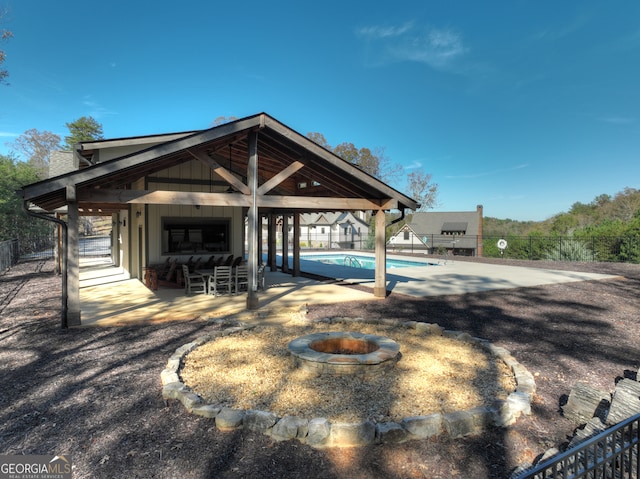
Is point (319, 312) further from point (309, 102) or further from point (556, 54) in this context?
point (309, 102)

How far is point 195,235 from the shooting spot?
11180 mm

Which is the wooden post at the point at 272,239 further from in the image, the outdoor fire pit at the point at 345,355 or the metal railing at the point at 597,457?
the metal railing at the point at 597,457

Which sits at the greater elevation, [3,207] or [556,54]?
[556,54]

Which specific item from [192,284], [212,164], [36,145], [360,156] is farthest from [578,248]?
[36,145]

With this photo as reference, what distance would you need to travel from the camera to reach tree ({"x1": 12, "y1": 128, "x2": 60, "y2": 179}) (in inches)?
2121

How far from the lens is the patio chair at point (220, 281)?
30.0 ft

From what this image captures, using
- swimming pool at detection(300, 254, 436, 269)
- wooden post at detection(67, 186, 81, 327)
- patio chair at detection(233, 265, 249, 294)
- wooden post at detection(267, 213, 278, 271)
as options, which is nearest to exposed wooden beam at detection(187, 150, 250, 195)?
wooden post at detection(67, 186, 81, 327)

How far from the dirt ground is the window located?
146 inches

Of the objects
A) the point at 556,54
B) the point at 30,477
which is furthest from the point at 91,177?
the point at 556,54

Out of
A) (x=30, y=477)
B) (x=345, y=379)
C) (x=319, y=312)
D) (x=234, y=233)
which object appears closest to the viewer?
(x=30, y=477)

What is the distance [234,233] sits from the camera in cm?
1162

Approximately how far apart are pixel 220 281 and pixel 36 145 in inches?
2485

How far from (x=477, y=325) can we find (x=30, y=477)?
6.61 meters

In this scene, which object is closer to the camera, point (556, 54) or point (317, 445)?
point (317, 445)
